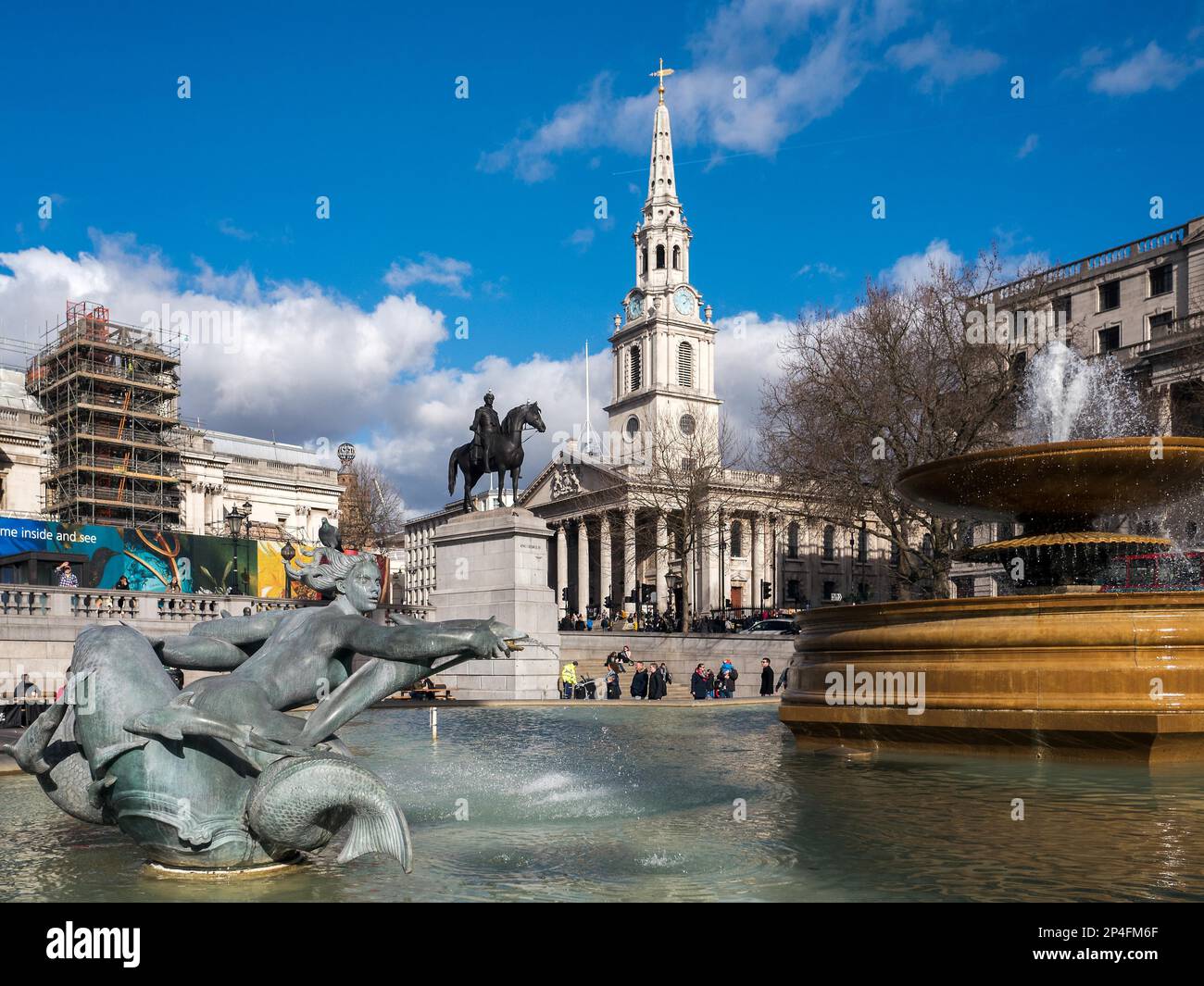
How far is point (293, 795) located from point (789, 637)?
113ft

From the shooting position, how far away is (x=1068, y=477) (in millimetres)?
12148

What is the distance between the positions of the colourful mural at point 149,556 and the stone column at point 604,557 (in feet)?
158

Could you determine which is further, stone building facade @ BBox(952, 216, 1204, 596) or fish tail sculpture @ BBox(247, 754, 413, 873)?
stone building facade @ BBox(952, 216, 1204, 596)

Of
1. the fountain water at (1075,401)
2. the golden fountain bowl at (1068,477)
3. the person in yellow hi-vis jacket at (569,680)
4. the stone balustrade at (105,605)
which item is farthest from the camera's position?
the stone balustrade at (105,605)

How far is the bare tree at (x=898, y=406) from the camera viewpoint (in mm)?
33688

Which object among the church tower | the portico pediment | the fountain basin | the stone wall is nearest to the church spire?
the church tower

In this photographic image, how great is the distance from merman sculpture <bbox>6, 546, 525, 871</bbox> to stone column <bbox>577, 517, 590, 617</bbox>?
85.2 m

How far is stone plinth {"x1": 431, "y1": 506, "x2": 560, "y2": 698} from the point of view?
24.2m

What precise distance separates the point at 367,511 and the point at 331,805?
71155 millimetres

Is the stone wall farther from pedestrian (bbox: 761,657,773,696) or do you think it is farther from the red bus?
the red bus

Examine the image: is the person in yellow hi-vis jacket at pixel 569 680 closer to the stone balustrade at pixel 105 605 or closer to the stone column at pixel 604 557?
the stone balustrade at pixel 105 605

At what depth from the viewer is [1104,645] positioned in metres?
9.19

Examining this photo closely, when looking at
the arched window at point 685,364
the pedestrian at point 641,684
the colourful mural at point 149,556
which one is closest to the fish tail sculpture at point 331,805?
the pedestrian at point 641,684
